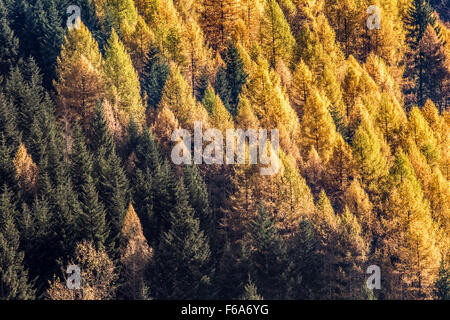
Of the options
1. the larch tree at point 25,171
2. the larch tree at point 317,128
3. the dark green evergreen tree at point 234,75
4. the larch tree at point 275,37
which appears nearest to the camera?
the larch tree at point 25,171

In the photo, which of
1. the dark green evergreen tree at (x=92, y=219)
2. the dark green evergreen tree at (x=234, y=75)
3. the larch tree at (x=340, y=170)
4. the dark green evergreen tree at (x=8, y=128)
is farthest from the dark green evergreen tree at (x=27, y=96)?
the larch tree at (x=340, y=170)

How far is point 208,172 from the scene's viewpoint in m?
67.9

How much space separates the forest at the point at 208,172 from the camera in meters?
54.6

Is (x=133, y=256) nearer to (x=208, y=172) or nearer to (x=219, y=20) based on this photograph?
(x=208, y=172)

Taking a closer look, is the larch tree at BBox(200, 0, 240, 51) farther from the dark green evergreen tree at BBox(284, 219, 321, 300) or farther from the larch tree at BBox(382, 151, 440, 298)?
the dark green evergreen tree at BBox(284, 219, 321, 300)

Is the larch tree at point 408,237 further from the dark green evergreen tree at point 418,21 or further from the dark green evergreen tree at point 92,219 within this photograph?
the dark green evergreen tree at point 418,21

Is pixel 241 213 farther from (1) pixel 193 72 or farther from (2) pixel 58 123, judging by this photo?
(1) pixel 193 72

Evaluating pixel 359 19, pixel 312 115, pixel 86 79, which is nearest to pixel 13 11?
pixel 86 79

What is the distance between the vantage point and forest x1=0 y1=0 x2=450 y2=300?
54625mm

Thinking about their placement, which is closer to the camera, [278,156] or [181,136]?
[278,156]

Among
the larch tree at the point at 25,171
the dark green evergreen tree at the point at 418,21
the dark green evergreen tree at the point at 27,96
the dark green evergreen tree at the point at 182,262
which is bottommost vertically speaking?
the dark green evergreen tree at the point at 182,262

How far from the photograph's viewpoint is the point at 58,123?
6906cm

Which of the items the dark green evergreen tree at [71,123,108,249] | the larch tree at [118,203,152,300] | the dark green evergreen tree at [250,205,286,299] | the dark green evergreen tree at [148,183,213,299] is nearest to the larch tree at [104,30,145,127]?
the larch tree at [118,203,152,300]

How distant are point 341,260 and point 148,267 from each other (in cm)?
1719
